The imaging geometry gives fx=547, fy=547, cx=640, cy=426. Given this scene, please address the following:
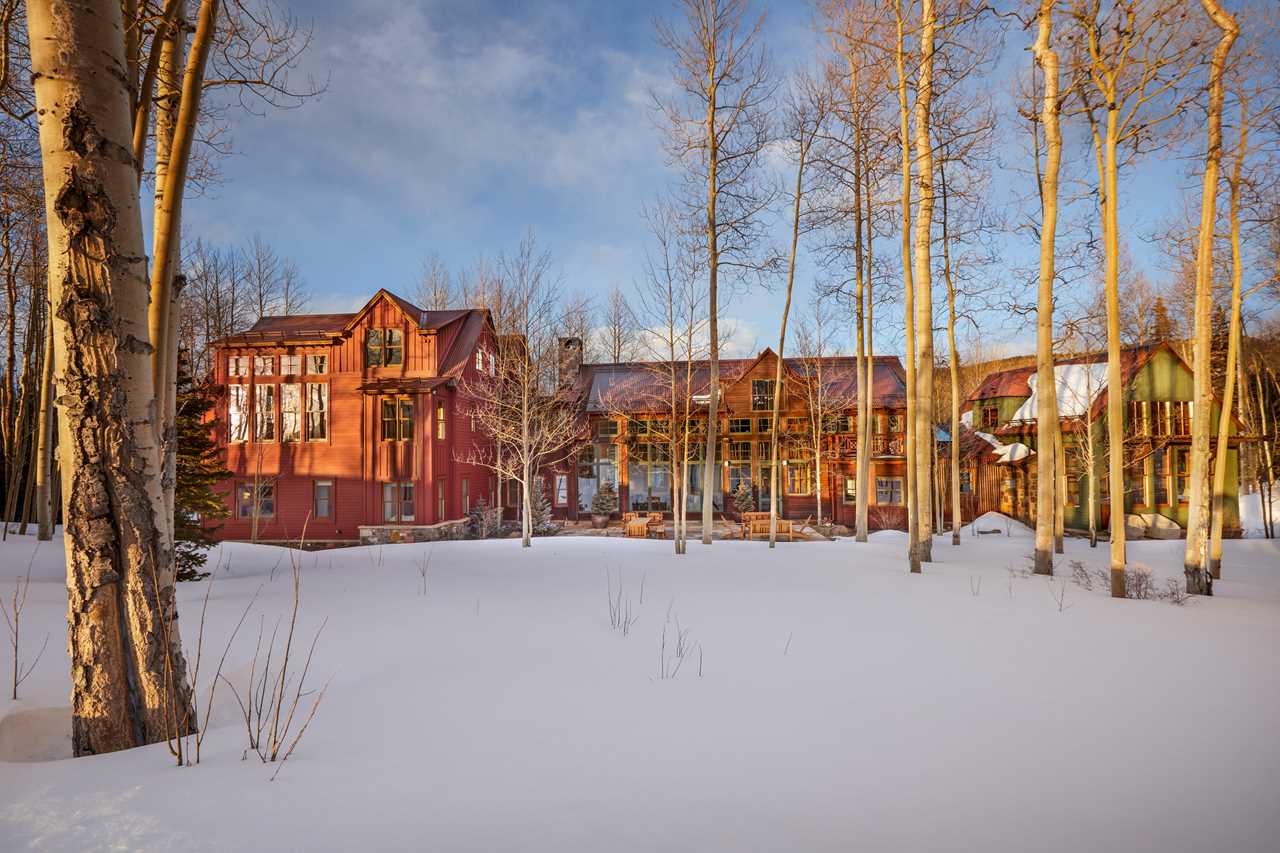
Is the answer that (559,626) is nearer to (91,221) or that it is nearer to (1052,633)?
(91,221)

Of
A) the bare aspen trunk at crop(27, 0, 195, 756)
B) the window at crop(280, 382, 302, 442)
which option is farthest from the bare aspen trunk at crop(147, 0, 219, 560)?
the window at crop(280, 382, 302, 442)

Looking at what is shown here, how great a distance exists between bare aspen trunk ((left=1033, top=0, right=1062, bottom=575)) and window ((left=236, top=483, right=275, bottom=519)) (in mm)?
25800

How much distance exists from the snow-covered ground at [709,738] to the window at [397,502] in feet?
53.8

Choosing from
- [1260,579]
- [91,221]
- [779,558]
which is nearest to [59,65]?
[91,221]

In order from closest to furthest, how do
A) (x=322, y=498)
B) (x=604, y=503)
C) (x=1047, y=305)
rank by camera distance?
(x=1047, y=305) < (x=322, y=498) < (x=604, y=503)

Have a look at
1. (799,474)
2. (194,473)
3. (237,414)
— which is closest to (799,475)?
(799,474)

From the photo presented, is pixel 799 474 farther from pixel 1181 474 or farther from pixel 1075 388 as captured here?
pixel 1181 474

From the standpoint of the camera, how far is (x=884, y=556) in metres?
11.7

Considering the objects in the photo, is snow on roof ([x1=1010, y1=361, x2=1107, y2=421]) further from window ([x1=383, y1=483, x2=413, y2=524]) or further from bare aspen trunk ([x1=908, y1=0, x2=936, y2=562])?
window ([x1=383, y1=483, x2=413, y2=524])

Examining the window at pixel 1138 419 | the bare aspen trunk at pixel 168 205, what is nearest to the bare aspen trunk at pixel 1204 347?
the bare aspen trunk at pixel 168 205

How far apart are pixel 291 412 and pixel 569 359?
1263 cm

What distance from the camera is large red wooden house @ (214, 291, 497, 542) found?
22.1 metres

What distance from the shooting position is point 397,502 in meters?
22.2

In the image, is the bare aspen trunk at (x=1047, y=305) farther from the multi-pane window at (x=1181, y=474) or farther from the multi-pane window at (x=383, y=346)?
the multi-pane window at (x=383, y=346)
